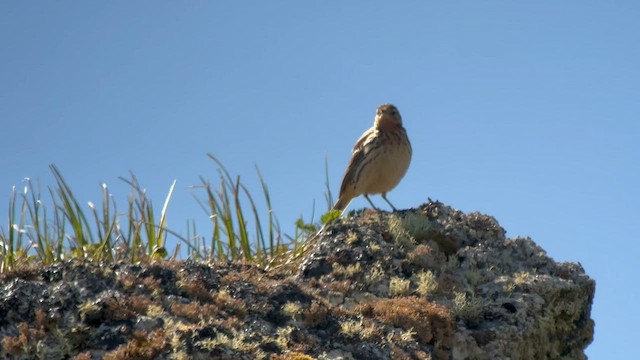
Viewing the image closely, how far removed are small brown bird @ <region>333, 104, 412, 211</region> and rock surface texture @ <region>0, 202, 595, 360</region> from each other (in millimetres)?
3200

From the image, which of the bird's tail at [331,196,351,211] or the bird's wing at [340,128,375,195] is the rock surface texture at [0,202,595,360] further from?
the bird's tail at [331,196,351,211]

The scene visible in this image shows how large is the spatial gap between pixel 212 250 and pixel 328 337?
286cm

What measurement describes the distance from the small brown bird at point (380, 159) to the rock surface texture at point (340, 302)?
10.5ft

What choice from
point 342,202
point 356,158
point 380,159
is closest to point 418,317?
point 380,159

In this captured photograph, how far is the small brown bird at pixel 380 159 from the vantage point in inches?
404

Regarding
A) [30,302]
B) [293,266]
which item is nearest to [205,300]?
[30,302]

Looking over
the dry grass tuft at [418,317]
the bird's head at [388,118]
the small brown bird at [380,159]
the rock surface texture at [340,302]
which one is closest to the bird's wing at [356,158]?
the small brown bird at [380,159]

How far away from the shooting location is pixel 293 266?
6.25 meters

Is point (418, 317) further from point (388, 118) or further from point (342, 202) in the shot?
point (342, 202)

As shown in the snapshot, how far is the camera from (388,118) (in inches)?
414

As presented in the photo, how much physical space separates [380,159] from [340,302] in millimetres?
4843

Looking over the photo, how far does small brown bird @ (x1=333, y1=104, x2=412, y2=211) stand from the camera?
10.3 m

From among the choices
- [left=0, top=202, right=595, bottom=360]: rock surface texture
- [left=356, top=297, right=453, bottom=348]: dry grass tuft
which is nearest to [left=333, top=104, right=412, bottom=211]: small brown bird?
[left=0, top=202, right=595, bottom=360]: rock surface texture

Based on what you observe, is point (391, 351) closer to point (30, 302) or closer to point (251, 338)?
point (251, 338)
